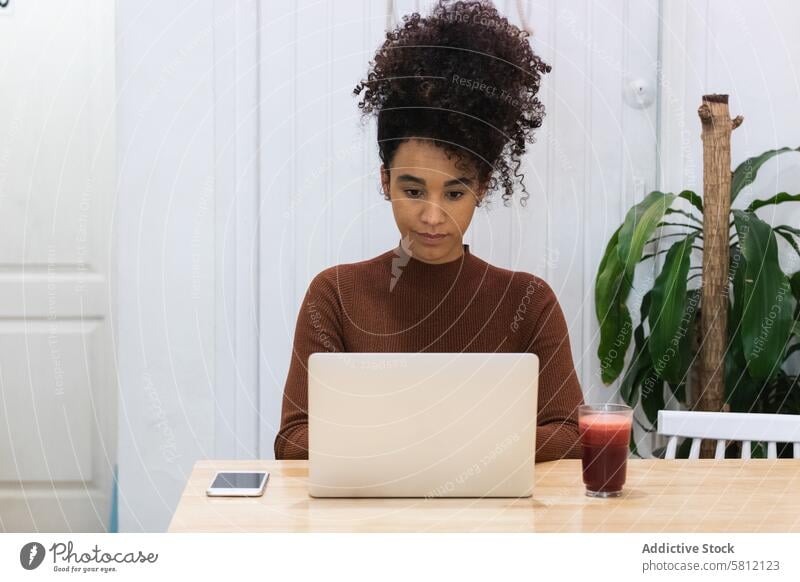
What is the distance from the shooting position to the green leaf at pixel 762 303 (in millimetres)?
1759

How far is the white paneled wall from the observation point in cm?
198

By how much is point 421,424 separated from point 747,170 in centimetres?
114

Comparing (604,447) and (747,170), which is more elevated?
(747,170)

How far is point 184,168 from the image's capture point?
6.50 feet

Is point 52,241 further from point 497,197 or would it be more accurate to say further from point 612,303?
point 612,303

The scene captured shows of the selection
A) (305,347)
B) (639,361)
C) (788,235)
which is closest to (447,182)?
(305,347)

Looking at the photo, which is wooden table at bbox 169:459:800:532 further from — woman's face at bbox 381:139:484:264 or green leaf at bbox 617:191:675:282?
green leaf at bbox 617:191:675:282

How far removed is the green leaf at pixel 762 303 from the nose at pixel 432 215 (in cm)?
59

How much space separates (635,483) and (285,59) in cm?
121

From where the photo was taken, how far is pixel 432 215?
5.24 feet

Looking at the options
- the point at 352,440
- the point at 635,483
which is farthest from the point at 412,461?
the point at 635,483

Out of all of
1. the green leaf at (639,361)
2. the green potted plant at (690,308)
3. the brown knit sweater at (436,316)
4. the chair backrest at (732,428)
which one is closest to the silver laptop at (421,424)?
the brown knit sweater at (436,316)

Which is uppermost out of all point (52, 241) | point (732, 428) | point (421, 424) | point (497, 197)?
point (497, 197)

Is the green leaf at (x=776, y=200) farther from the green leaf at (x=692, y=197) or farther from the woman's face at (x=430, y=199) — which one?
the woman's face at (x=430, y=199)
